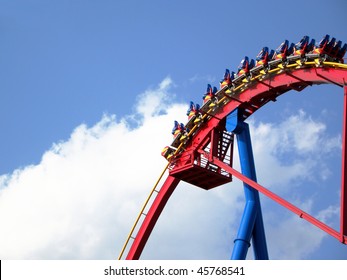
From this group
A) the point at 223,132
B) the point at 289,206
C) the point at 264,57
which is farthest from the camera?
the point at 223,132

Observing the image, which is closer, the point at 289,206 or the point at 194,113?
the point at 289,206

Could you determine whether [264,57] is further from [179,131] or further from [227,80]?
[179,131]

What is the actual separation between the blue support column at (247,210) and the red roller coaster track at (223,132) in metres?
0.45

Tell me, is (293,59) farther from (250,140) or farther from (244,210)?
(244,210)

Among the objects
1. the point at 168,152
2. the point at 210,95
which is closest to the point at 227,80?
the point at 210,95

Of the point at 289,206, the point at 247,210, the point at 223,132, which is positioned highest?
the point at 223,132

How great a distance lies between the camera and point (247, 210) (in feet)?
76.0

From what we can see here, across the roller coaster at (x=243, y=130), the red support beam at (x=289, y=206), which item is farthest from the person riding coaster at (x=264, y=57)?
the red support beam at (x=289, y=206)

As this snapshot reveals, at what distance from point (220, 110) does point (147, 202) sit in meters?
4.78

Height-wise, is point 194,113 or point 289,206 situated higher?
point 194,113

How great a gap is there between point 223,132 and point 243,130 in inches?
47.6

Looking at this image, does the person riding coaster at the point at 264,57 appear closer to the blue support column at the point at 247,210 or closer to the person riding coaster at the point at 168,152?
the blue support column at the point at 247,210

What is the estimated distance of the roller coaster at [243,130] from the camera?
65.9 feet
